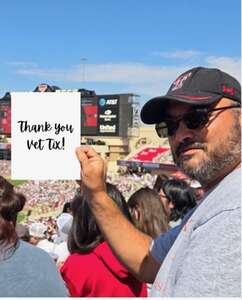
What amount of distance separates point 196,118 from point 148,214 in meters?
2.05

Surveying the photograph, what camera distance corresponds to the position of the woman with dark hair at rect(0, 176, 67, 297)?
2.17 meters

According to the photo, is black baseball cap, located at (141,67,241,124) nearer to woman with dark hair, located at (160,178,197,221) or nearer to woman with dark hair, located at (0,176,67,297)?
woman with dark hair, located at (0,176,67,297)

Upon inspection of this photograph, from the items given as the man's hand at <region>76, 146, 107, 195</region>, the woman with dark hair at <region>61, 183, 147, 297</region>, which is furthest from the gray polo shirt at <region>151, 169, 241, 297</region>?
the woman with dark hair at <region>61, 183, 147, 297</region>

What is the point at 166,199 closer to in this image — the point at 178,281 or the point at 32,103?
the point at 32,103

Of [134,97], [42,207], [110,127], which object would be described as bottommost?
[42,207]

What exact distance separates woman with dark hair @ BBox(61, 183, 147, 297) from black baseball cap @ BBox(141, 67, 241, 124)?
112 cm

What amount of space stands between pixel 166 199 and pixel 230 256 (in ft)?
12.2

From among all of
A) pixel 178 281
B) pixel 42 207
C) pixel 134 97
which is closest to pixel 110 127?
pixel 134 97

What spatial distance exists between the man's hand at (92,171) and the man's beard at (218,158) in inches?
23.5

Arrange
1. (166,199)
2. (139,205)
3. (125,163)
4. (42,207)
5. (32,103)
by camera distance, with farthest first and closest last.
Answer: (125,163) < (42,207) < (166,199) < (139,205) < (32,103)

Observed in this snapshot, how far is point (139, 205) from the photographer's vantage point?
3.70m

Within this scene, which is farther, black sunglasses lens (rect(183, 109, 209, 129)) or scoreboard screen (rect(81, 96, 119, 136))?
scoreboard screen (rect(81, 96, 119, 136))

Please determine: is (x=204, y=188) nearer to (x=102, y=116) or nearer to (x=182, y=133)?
(x=182, y=133)

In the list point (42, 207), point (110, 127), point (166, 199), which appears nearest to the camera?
point (166, 199)
